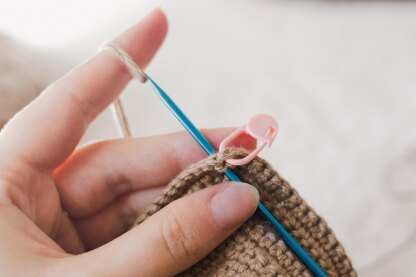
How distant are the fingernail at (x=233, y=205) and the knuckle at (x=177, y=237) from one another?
0.03m

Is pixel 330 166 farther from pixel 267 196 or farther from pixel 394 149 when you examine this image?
pixel 267 196

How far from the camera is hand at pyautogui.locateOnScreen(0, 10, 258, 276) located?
47 cm

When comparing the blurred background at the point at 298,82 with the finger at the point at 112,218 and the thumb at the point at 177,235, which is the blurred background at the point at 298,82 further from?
the thumb at the point at 177,235

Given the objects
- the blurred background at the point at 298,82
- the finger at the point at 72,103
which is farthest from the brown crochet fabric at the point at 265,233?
the blurred background at the point at 298,82

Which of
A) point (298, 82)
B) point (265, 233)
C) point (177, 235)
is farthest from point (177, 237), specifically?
point (298, 82)

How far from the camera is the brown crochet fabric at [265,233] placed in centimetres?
51

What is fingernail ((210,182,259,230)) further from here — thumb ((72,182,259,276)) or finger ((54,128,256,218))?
finger ((54,128,256,218))

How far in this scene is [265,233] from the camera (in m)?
0.53

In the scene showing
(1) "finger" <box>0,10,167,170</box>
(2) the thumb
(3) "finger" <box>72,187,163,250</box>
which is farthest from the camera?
(3) "finger" <box>72,187,163,250</box>

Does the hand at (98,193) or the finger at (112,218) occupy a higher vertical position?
the hand at (98,193)

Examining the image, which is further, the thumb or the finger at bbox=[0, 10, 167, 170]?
the finger at bbox=[0, 10, 167, 170]

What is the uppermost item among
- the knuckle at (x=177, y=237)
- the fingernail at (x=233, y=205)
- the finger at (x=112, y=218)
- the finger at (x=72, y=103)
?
the finger at (x=72, y=103)

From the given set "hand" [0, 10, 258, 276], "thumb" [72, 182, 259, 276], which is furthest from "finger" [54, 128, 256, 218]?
"thumb" [72, 182, 259, 276]

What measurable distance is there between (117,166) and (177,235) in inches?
8.3
